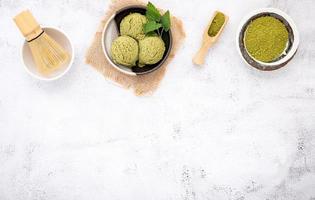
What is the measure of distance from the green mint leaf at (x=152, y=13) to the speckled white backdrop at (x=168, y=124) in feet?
0.24

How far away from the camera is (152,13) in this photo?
103 cm

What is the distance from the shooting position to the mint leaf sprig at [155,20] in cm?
103

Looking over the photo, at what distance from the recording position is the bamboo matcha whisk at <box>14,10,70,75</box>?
986 mm

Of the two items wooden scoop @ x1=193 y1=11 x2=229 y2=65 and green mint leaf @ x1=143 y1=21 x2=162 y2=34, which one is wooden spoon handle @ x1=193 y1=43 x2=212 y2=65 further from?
green mint leaf @ x1=143 y1=21 x2=162 y2=34

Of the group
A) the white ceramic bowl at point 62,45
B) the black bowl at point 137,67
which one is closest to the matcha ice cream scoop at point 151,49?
the black bowl at point 137,67

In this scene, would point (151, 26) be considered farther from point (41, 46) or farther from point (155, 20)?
point (41, 46)

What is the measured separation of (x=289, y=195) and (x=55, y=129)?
537 mm

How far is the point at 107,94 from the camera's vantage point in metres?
1.10

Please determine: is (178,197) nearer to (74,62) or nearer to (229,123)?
(229,123)

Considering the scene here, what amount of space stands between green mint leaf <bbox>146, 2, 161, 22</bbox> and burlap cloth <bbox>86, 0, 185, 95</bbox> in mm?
65

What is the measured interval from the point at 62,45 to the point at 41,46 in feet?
0.21

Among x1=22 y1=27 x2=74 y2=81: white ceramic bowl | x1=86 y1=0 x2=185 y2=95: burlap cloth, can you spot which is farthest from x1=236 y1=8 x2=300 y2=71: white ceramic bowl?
x1=22 y1=27 x2=74 y2=81: white ceramic bowl

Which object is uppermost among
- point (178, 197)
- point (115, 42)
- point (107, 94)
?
point (115, 42)

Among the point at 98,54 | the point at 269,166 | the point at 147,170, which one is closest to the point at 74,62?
the point at 98,54
